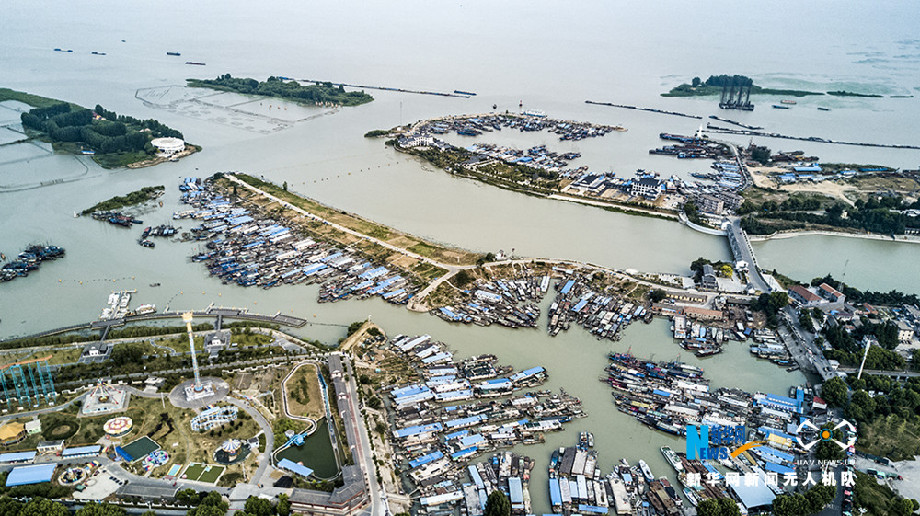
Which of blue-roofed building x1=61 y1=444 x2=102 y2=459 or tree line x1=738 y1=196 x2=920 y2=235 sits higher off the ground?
tree line x1=738 y1=196 x2=920 y2=235

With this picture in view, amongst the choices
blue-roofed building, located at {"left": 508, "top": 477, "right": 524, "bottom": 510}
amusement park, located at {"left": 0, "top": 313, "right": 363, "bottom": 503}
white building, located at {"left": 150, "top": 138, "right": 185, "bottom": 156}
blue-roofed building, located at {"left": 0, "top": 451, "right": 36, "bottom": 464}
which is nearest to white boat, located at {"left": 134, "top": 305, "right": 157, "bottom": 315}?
amusement park, located at {"left": 0, "top": 313, "right": 363, "bottom": 503}

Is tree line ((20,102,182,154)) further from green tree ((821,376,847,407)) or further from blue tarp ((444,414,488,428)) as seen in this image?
green tree ((821,376,847,407))

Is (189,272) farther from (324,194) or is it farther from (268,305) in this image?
(324,194)

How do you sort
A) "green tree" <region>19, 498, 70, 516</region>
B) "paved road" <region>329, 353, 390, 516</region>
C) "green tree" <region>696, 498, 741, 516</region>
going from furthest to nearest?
"paved road" <region>329, 353, 390, 516</region>
"green tree" <region>696, 498, 741, 516</region>
"green tree" <region>19, 498, 70, 516</region>

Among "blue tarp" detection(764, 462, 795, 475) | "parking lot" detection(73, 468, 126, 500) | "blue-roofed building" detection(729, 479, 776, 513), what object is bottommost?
"parking lot" detection(73, 468, 126, 500)

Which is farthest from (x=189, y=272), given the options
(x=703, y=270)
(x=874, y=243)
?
(x=874, y=243)

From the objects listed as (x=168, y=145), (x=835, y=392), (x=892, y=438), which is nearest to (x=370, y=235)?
(x=168, y=145)
